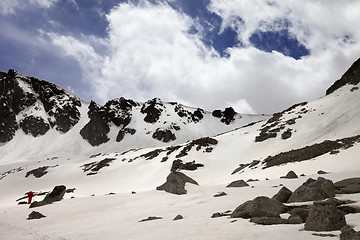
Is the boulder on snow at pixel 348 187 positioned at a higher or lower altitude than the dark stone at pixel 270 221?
higher

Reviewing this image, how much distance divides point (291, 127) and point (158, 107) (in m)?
101

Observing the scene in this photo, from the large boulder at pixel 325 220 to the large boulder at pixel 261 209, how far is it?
1618mm

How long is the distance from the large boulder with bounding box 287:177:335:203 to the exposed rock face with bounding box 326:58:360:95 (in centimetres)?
7322

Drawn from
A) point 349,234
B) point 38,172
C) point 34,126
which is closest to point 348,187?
point 349,234

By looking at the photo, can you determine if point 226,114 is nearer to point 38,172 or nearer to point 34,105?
point 38,172

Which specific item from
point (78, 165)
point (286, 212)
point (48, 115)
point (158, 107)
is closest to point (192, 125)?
point (158, 107)

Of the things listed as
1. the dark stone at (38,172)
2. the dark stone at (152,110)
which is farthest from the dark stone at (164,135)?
the dark stone at (38,172)

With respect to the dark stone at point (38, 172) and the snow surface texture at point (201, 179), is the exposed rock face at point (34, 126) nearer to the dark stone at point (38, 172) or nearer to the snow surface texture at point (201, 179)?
the snow surface texture at point (201, 179)

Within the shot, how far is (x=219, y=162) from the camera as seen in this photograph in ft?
174

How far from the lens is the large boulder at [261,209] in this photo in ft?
23.7

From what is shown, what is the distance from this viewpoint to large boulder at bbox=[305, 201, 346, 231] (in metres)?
5.22

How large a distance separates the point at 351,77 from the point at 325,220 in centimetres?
8353

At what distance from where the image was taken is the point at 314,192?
8891 millimetres

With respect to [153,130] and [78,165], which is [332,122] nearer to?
[78,165]
